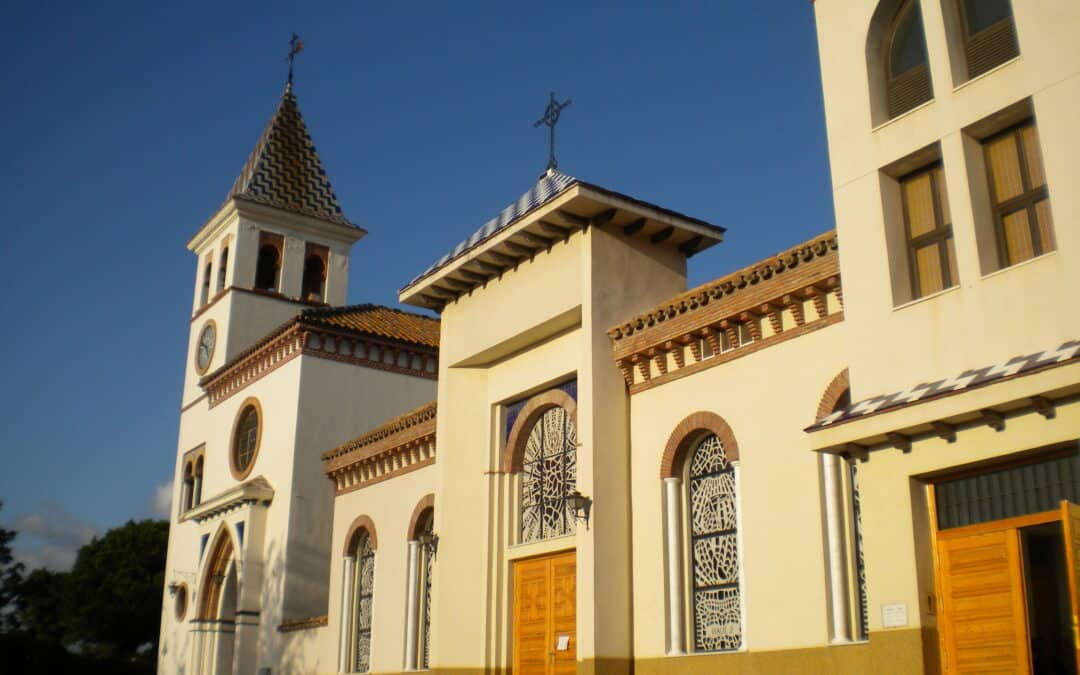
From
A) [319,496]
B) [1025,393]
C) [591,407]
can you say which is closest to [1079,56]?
[1025,393]

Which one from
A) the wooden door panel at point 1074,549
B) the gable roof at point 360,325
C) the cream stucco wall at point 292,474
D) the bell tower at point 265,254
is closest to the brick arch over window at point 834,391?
the wooden door panel at point 1074,549

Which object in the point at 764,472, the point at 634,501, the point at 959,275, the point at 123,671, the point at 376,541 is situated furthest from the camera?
the point at 123,671

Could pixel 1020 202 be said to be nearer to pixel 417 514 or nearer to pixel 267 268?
pixel 417 514

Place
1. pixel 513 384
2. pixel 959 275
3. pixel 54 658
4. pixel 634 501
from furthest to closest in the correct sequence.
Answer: pixel 54 658 → pixel 513 384 → pixel 634 501 → pixel 959 275

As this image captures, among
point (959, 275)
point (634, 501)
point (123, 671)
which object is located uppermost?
point (959, 275)

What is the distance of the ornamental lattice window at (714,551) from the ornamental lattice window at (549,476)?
1906mm

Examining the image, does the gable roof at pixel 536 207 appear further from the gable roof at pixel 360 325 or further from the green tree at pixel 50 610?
the green tree at pixel 50 610

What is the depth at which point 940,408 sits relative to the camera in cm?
901

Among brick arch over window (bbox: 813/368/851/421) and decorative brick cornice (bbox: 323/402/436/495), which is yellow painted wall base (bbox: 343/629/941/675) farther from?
decorative brick cornice (bbox: 323/402/436/495)

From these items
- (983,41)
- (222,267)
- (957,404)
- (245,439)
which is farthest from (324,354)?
(957,404)

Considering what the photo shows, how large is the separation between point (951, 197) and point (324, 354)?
17468mm

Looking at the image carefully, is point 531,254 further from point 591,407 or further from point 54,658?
point 54,658

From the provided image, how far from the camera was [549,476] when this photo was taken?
15656 mm

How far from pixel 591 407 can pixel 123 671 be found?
22.5m
